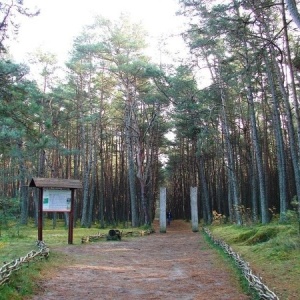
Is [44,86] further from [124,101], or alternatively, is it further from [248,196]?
[248,196]

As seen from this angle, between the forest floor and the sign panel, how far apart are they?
2509 millimetres

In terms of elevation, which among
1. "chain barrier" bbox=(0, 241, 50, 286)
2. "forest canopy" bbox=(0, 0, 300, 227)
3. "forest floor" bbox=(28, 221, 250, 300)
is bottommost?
"forest floor" bbox=(28, 221, 250, 300)

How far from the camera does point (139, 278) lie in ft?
25.1

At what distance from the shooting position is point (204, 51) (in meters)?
21.1

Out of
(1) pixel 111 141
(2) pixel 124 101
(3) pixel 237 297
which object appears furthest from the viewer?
(1) pixel 111 141

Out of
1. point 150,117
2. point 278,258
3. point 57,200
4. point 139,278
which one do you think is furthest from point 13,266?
point 150,117

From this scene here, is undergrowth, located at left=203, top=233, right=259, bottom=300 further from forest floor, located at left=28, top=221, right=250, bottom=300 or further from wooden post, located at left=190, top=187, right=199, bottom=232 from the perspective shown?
wooden post, located at left=190, top=187, right=199, bottom=232

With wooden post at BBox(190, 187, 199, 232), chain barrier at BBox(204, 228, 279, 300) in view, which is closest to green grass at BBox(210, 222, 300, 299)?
chain barrier at BBox(204, 228, 279, 300)

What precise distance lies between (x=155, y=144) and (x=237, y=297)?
2362 centimetres

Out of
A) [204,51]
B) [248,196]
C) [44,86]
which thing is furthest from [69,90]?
[248,196]

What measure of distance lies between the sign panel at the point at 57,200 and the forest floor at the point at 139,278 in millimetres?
2509

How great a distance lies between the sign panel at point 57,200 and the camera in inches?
535

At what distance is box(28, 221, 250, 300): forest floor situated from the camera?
20.2 ft

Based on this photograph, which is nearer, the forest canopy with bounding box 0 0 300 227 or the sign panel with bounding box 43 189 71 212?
the sign panel with bounding box 43 189 71 212
